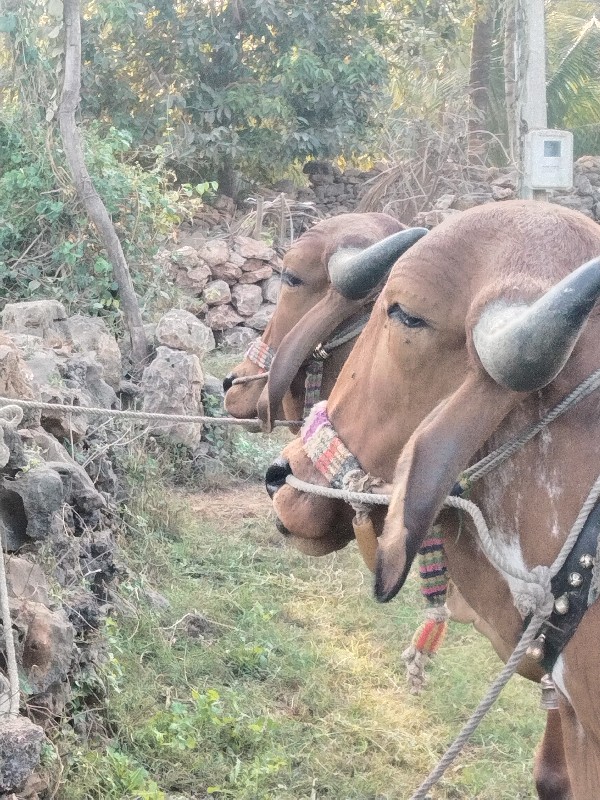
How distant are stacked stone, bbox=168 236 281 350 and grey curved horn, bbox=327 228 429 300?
7600 mm

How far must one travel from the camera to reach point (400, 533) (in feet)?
5.05

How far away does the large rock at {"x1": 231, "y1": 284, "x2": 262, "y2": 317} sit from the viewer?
35.3 feet

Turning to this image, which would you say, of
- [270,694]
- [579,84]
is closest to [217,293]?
[270,694]

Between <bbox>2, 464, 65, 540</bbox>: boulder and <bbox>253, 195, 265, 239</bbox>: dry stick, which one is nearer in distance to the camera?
<bbox>2, 464, 65, 540</bbox>: boulder

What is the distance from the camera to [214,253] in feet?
35.7

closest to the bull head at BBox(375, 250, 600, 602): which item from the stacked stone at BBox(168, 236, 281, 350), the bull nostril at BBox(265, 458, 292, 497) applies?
the bull nostril at BBox(265, 458, 292, 497)

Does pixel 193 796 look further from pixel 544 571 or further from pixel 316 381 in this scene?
pixel 544 571

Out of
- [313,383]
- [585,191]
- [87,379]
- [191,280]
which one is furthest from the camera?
[585,191]

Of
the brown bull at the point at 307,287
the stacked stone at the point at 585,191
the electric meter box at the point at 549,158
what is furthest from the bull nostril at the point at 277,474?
the stacked stone at the point at 585,191

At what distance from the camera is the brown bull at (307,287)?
10.8ft

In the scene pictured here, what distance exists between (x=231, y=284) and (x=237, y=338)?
2.73 ft

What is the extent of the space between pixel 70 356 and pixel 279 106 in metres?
7.46

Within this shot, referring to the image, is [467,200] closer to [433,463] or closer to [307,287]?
[307,287]

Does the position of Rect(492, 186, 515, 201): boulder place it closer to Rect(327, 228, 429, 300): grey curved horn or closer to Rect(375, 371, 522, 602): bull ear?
Rect(327, 228, 429, 300): grey curved horn
